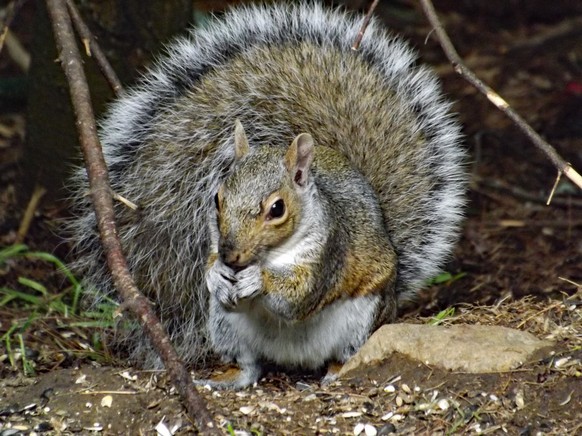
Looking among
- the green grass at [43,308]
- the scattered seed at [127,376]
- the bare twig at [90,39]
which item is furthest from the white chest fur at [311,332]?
the bare twig at [90,39]

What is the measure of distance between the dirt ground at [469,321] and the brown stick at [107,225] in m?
0.37

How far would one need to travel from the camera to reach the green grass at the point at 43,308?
4.09m

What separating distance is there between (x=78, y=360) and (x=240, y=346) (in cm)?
74

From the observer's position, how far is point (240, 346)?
12.3 ft

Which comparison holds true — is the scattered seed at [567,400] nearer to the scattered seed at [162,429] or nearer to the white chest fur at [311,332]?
the white chest fur at [311,332]

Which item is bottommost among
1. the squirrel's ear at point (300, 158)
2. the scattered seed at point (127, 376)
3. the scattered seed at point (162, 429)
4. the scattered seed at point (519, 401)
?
the scattered seed at point (162, 429)

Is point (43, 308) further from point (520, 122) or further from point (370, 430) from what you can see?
point (520, 122)

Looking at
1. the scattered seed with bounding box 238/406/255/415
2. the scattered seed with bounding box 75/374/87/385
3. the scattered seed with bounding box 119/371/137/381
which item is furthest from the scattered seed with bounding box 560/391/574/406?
the scattered seed with bounding box 75/374/87/385

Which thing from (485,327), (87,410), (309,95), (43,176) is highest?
(309,95)

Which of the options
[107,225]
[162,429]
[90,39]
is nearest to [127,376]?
[162,429]

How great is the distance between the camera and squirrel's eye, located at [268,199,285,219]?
3.16 m

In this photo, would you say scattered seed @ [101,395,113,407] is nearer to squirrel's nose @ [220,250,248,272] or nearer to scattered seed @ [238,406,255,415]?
scattered seed @ [238,406,255,415]

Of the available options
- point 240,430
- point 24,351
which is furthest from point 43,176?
point 240,430

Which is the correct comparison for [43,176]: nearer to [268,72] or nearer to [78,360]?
[78,360]
